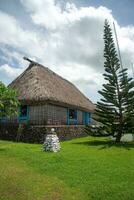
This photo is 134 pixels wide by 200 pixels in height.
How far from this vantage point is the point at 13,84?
20.5 metres

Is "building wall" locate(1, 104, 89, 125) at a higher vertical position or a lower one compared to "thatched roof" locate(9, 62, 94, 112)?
lower

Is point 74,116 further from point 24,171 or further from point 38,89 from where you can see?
point 24,171

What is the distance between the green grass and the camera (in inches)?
241

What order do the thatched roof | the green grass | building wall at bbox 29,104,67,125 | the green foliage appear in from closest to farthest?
the green grass, the green foliage, the thatched roof, building wall at bbox 29,104,67,125

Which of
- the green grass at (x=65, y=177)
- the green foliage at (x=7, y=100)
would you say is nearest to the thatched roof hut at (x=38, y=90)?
the green foliage at (x=7, y=100)

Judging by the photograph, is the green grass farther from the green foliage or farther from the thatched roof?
the thatched roof

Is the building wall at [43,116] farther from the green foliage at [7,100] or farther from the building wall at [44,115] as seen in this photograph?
the green foliage at [7,100]

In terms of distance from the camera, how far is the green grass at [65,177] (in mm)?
6121

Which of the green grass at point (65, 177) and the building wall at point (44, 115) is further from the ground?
the building wall at point (44, 115)

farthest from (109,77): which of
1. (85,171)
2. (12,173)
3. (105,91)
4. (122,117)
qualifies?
(12,173)

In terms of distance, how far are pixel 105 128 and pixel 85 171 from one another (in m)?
8.29

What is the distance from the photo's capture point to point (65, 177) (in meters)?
7.51

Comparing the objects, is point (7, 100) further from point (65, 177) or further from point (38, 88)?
point (65, 177)

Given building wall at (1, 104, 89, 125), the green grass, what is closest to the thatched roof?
building wall at (1, 104, 89, 125)
